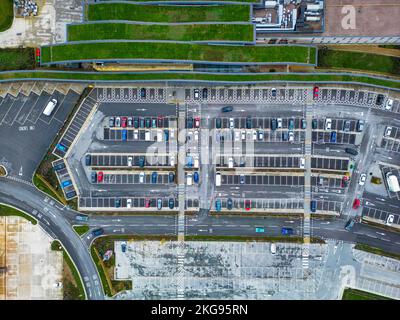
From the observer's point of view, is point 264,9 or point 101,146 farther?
point 101,146

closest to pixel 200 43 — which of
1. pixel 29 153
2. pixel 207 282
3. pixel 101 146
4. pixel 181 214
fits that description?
pixel 101 146

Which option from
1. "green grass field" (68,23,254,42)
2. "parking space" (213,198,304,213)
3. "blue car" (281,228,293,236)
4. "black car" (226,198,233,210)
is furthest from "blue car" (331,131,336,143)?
"green grass field" (68,23,254,42)

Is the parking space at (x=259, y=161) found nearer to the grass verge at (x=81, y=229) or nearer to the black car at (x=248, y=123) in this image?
the black car at (x=248, y=123)

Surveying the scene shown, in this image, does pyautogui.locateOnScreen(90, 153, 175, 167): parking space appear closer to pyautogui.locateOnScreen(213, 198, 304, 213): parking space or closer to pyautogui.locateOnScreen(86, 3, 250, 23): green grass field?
pyautogui.locateOnScreen(213, 198, 304, 213): parking space

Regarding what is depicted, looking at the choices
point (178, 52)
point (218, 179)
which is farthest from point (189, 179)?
point (178, 52)

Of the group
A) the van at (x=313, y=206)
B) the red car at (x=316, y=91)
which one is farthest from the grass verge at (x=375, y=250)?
the red car at (x=316, y=91)

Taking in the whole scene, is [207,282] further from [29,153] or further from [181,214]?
[29,153]
